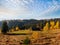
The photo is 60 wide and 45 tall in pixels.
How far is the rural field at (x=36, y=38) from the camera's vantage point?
3.62 metres

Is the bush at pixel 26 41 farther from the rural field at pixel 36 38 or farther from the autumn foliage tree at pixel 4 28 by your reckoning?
the autumn foliage tree at pixel 4 28

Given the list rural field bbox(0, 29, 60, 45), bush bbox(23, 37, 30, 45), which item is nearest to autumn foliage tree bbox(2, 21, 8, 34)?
rural field bbox(0, 29, 60, 45)

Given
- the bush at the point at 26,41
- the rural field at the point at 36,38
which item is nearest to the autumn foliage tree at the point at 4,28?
the rural field at the point at 36,38

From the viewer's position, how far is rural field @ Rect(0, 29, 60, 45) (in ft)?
11.9

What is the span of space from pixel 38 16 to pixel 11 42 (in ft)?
2.42

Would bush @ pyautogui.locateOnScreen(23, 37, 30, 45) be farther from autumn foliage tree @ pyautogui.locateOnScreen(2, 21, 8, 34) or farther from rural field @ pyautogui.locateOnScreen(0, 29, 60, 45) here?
autumn foliage tree @ pyautogui.locateOnScreen(2, 21, 8, 34)

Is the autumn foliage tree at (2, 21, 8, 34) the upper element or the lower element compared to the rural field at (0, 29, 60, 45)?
upper

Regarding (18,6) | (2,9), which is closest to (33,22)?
(18,6)

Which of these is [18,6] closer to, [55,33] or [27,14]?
[27,14]

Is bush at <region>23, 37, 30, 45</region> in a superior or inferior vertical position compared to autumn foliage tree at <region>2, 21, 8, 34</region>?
inferior

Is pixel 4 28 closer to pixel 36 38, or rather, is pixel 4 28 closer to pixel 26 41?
pixel 26 41

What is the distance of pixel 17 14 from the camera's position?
3.80 m

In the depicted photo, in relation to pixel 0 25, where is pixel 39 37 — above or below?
below

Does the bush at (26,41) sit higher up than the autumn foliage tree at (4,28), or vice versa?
the autumn foliage tree at (4,28)
